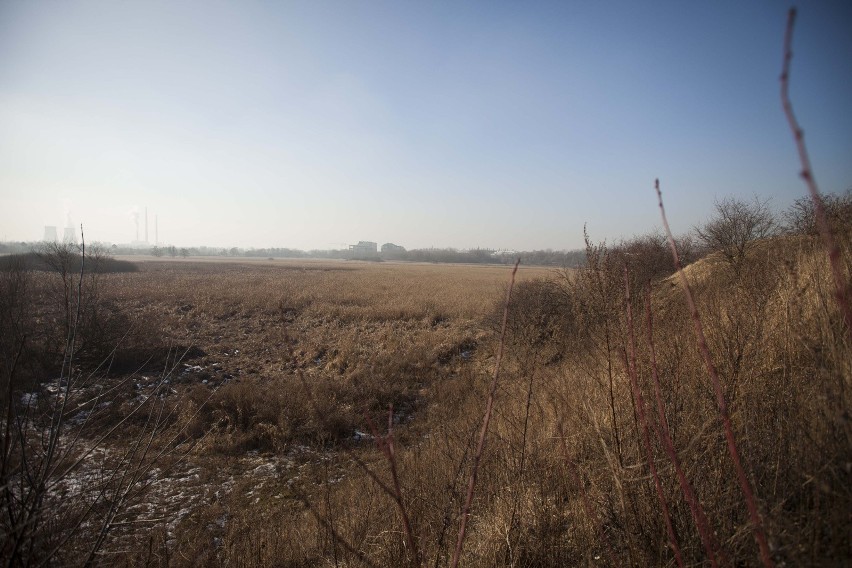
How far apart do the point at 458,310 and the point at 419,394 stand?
432 inches

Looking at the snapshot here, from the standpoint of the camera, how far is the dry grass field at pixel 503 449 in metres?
1.60

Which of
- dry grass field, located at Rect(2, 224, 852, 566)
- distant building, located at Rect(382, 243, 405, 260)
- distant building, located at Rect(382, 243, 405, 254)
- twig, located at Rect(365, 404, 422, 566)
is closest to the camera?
twig, located at Rect(365, 404, 422, 566)

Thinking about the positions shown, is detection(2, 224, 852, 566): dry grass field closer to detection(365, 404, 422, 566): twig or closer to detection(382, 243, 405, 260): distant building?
detection(365, 404, 422, 566): twig

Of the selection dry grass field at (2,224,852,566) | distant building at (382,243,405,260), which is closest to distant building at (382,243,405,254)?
distant building at (382,243,405,260)

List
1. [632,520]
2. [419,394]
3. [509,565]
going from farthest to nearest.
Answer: [419,394]
[509,565]
[632,520]

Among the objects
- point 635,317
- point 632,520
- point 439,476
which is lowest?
point 439,476

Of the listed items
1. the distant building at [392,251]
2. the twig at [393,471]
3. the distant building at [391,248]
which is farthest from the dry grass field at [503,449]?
Answer: the distant building at [391,248]

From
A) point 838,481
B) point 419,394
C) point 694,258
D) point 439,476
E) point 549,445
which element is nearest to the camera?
point 838,481

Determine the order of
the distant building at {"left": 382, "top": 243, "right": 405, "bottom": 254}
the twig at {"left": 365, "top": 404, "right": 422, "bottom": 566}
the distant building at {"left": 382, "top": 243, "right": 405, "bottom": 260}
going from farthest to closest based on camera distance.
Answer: the distant building at {"left": 382, "top": 243, "right": 405, "bottom": 254}, the distant building at {"left": 382, "top": 243, "right": 405, "bottom": 260}, the twig at {"left": 365, "top": 404, "right": 422, "bottom": 566}

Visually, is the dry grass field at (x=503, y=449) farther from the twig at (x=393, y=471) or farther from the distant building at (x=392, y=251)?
the distant building at (x=392, y=251)

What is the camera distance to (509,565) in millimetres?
2332

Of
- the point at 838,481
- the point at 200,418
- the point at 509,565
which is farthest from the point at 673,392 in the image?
the point at 200,418

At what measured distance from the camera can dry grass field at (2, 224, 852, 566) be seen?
160 centimetres

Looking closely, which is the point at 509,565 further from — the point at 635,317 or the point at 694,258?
the point at 694,258
